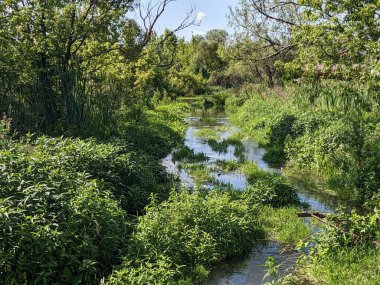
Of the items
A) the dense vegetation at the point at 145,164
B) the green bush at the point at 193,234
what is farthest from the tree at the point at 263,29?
the green bush at the point at 193,234

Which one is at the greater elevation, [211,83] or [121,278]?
[211,83]

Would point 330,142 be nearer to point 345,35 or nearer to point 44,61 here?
point 345,35

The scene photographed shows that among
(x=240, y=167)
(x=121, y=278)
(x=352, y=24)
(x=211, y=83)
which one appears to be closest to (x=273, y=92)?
(x=240, y=167)

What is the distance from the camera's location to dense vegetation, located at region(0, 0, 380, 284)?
5016 mm

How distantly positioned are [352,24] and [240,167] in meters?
5.35

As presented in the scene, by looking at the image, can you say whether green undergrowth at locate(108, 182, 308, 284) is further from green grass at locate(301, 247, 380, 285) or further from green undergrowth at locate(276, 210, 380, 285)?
green grass at locate(301, 247, 380, 285)

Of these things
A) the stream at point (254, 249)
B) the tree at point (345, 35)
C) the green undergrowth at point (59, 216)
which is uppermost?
the tree at point (345, 35)

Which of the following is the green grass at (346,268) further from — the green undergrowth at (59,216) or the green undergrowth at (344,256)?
the green undergrowth at (59,216)

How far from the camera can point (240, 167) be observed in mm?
12125

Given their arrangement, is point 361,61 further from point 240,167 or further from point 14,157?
point 14,157

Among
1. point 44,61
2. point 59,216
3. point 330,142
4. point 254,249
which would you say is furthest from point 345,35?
point 44,61

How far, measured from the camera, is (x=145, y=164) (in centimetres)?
1003

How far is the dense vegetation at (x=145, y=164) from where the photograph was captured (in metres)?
5.02

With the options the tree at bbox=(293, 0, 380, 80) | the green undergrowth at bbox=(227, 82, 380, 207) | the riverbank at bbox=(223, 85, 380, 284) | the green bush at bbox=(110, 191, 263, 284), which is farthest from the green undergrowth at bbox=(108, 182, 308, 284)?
the tree at bbox=(293, 0, 380, 80)
